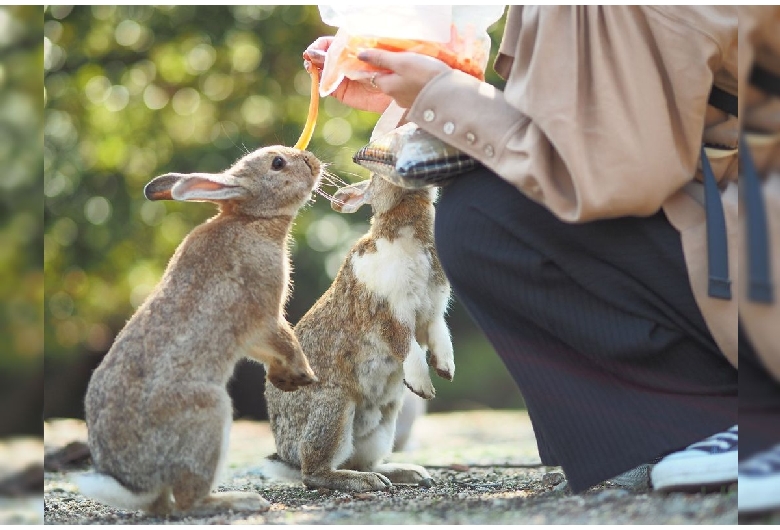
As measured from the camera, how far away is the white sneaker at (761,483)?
2051 mm

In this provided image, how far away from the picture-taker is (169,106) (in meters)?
5.45

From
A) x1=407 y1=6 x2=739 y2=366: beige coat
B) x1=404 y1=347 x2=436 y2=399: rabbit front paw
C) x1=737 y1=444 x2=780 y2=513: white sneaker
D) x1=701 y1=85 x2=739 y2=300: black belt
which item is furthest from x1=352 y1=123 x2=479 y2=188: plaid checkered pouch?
x1=737 y1=444 x2=780 y2=513: white sneaker

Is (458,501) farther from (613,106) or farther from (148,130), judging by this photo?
(148,130)

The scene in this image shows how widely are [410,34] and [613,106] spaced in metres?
0.77

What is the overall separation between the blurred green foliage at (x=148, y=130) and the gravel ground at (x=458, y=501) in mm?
1014

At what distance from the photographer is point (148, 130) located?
212 inches

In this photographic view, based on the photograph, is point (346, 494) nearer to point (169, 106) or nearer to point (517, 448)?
point (517, 448)

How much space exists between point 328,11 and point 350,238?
3.27 m

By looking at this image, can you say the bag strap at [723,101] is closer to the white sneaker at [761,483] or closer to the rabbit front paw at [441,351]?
the white sneaker at [761,483]

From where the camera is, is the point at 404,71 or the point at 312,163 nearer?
the point at 404,71

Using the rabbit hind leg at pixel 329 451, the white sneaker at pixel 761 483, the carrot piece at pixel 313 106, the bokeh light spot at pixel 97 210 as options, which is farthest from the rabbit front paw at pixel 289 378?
the bokeh light spot at pixel 97 210

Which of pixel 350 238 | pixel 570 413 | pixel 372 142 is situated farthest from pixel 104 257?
pixel 570 413

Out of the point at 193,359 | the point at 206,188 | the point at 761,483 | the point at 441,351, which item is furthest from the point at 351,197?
the point at 761,483

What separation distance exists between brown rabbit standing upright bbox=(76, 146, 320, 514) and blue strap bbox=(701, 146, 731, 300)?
1239 millimetres
